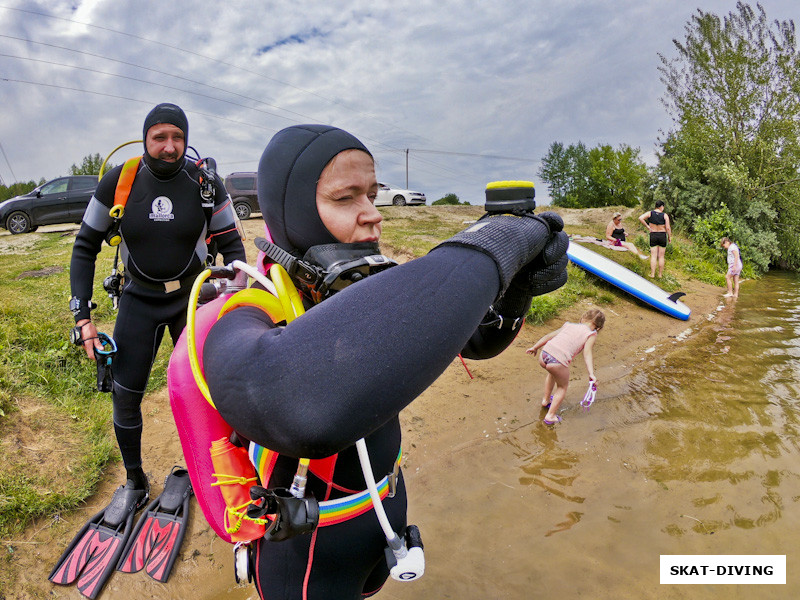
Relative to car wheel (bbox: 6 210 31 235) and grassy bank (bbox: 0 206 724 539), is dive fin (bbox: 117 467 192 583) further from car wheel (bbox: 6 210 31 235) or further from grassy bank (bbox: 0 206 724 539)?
car wheel (bbox: 6 210 31 235)

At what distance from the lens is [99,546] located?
289cm

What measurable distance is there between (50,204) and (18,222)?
106 cm

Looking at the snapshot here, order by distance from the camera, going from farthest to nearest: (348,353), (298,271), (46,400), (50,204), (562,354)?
(50,204)
(562,354)
(46,400)
(298,271)
(348,353)

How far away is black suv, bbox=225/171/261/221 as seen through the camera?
45.5 ft

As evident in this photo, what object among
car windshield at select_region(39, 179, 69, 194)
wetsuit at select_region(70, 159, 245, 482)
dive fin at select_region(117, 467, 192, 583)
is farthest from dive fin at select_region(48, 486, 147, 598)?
car windshield at select_region(39, 179, 69, 194)

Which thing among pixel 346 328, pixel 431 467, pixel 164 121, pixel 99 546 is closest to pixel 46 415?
pixel 99 546

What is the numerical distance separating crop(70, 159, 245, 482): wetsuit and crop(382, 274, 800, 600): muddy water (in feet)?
6.97

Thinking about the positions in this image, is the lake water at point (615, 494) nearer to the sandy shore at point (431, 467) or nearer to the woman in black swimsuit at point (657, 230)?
the sandy shore at point (431, 467)

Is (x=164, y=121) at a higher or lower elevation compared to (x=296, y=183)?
higher

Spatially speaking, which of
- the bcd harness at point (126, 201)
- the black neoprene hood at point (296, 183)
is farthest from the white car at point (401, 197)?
the black neoprene hood at point (296, 183)

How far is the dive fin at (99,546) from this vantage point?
107 inches

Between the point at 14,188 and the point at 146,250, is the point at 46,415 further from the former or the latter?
the point at 14,188

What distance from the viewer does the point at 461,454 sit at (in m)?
4.47

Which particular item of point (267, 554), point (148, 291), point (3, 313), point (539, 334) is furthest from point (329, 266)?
point (539, 334)
